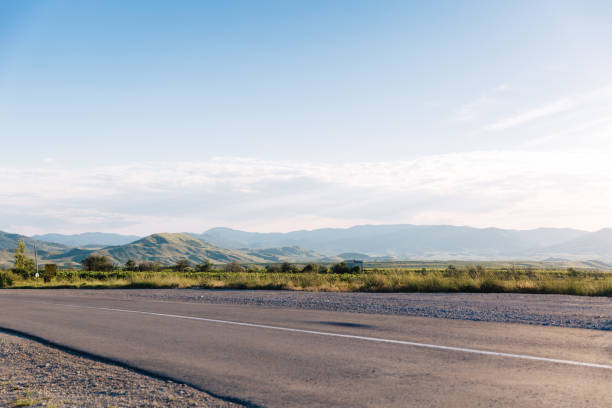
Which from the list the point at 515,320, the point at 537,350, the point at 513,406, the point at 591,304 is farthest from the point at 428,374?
the point at 591,304

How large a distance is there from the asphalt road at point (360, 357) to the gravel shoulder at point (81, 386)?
34 centimetres

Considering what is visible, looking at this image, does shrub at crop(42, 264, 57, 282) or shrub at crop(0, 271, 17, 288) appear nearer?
shrub at crop(0, 271, 17, 288)

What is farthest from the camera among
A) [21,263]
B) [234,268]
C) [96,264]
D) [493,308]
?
[234,268]

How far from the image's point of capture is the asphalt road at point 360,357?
519 centimetres

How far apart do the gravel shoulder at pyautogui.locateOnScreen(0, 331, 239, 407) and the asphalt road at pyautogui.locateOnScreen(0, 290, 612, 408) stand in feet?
1.10

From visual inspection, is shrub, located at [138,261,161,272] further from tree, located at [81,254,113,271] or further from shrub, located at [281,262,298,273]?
shrub, located at [281,262,298,273]

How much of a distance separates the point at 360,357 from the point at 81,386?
389 centimetres

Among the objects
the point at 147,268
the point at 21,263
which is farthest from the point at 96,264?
the point at 21,263

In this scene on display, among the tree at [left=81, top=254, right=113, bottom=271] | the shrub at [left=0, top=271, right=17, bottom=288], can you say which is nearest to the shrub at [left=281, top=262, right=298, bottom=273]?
the shrub at [left=0, top=271, right=17, bottom=288]

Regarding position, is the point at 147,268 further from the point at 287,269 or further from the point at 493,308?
the point at 493,308

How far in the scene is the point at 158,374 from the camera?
668cm

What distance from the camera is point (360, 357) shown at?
7125mm

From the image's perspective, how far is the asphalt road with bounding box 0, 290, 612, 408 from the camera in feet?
17.0

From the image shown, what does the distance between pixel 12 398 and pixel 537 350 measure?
23.8ft
